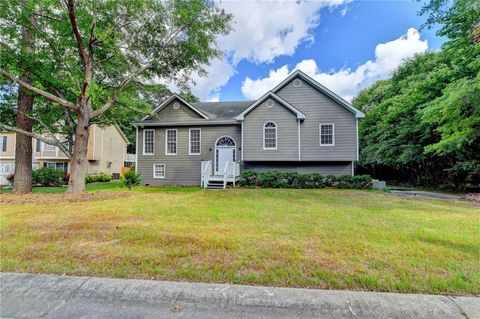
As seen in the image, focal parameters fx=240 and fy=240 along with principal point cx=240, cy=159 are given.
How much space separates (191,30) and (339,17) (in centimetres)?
768

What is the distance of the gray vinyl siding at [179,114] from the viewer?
16.8m

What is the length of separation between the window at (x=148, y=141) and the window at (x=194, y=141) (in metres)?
2.83

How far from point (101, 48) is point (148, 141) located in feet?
22.7

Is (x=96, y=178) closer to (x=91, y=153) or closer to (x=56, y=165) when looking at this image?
(x=91, y=153)

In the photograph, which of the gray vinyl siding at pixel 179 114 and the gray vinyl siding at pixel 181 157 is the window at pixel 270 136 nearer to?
the gray vinyl siding at pixel 181 157

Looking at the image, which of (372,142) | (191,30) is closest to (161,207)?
(191,30)

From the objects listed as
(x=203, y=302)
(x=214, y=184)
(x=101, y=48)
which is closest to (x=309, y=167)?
(x=214, y=184)

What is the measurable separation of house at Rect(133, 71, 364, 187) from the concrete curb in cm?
1133

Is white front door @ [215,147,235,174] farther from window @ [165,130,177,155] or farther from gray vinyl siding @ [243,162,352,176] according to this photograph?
window @ [165,130,177,155]

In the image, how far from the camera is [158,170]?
55.9ft

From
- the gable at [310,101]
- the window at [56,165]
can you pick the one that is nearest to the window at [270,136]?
the gable at [310,101]

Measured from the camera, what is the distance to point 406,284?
282 centimetres

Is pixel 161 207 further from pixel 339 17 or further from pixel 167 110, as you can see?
pixel 339 17

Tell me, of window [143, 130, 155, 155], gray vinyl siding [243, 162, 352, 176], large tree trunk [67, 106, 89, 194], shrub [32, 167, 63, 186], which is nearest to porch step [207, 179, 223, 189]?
gray vinyl siding [243, 162, 352, 176]
